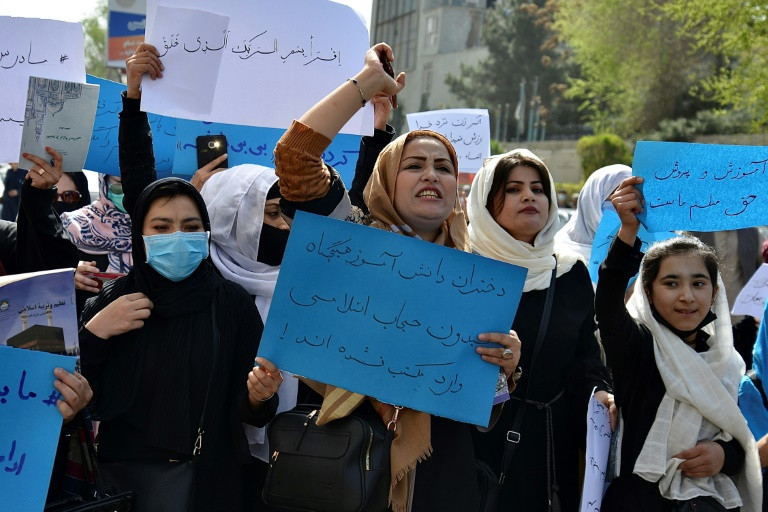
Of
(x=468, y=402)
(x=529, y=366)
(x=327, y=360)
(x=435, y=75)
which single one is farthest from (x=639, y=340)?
(x=435, y=75)

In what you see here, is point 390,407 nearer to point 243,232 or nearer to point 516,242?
point 516,242

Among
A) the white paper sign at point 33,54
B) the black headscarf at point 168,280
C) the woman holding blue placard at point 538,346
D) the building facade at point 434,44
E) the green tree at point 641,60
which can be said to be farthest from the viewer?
the building facade at point 434,44

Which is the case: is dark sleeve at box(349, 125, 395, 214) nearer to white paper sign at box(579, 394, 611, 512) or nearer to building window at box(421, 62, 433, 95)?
white paper sign at box(579, 394, 611, 512)

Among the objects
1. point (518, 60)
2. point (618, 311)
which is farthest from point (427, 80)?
point (618, 311)

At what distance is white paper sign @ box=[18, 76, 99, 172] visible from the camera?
3301 millimetres

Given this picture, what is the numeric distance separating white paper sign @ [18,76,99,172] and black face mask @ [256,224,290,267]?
2.34 feet

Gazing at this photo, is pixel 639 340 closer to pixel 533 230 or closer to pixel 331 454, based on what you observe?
pixel 533 230

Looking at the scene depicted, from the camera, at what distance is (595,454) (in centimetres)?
292

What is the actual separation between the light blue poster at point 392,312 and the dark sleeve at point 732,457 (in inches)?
38.1

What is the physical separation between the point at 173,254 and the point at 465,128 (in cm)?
333

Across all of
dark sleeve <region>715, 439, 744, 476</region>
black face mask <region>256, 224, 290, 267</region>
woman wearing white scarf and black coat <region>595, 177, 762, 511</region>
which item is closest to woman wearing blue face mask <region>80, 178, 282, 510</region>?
black face mask <region>256, 224, 290, 267</region>

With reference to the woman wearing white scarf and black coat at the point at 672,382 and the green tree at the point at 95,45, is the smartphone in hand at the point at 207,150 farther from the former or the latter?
the green tree at the point at 95,45

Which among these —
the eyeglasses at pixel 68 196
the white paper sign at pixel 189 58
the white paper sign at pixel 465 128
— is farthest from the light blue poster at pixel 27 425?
the white paper sign at pixel 465 128

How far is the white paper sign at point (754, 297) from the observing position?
14.1 feet
